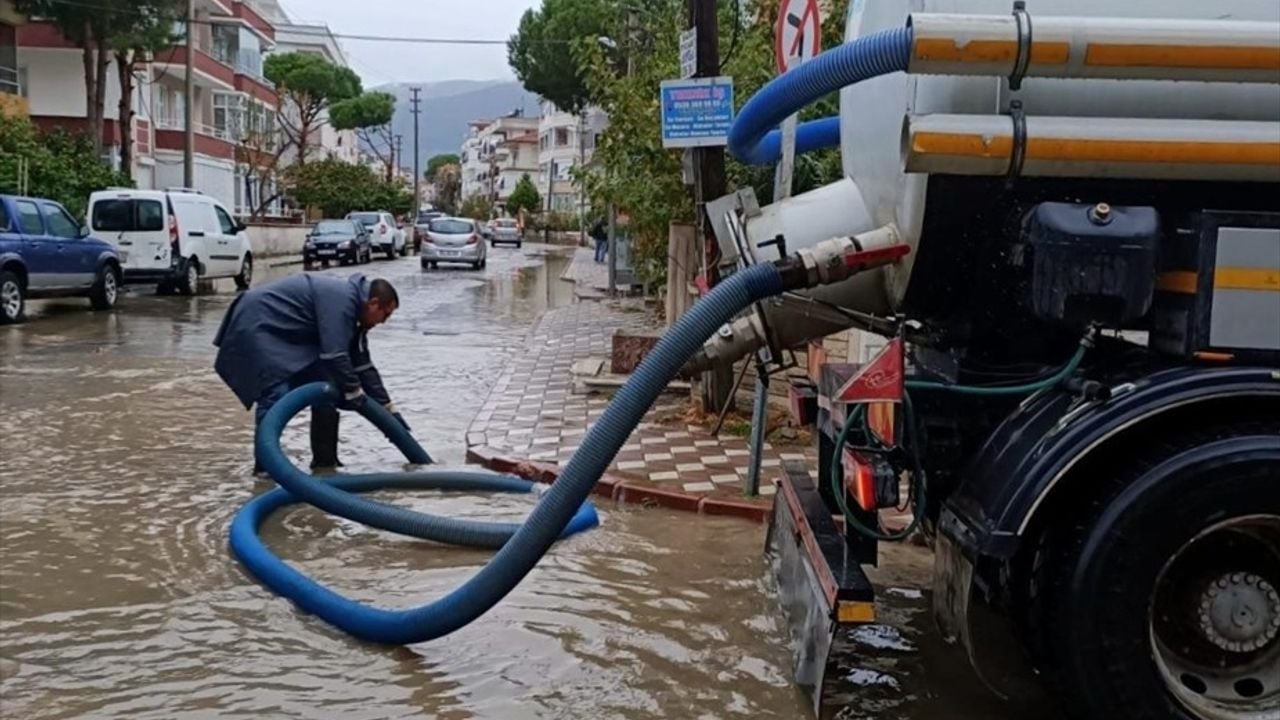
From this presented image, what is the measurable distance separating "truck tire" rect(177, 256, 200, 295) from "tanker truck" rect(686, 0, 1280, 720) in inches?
789

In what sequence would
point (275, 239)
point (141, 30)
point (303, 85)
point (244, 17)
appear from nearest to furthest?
point (141, 30) < point (275, 239) < point (244, 17) < point (303, 85)

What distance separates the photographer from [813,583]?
4047mm

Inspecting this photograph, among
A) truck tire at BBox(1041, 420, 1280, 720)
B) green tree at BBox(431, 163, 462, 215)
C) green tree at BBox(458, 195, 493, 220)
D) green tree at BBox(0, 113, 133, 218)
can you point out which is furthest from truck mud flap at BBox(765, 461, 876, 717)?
green tree at BBox(431, 163, 462, 215)

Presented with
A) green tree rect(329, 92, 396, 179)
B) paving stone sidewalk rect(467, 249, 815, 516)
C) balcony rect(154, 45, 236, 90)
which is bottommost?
paving stone sidewalk rect(467, 249, 815, 516)

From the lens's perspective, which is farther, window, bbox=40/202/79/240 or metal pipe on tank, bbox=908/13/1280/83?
window, bbox=40/202/79/240

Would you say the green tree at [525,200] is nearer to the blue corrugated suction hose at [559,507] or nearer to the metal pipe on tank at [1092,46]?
the blue corrugated suction hose at [559,507]

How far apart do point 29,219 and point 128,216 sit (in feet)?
13.1

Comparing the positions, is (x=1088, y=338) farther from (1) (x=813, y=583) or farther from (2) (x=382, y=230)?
(2) (x=382, y=230)

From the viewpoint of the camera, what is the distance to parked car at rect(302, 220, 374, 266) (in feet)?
110

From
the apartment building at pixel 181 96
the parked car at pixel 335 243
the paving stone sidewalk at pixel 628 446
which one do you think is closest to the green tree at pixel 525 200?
the apartment building at pixel 181 96

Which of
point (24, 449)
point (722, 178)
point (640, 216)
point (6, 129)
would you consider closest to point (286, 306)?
point (24, 449)

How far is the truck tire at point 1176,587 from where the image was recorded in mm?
3330

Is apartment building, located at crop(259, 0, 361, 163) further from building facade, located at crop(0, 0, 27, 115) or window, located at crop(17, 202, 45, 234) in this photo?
window, located at crop(17, 202, 45, 234)

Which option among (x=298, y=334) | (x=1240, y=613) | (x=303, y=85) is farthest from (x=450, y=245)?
(x=303, y=85)
